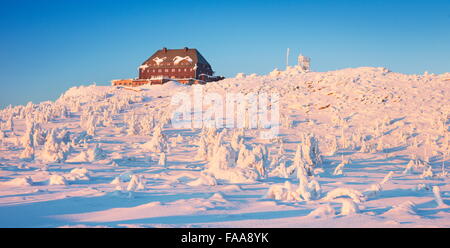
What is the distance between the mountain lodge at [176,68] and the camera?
59.8 metres

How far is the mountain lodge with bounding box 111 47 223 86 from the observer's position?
59844mm

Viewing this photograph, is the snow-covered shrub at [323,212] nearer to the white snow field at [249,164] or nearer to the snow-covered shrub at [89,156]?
the white snow field at [249,164]

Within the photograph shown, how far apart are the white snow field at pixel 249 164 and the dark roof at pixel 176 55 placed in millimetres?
20974

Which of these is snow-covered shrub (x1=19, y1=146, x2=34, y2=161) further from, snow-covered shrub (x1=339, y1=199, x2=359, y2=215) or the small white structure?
the small white structure

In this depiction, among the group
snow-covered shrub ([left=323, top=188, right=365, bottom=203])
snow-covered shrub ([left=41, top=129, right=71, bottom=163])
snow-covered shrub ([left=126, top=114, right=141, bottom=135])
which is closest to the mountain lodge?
snow-covered shrub ([left=126, top=114, right=141, bottom=135])

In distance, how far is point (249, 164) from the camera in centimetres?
1356

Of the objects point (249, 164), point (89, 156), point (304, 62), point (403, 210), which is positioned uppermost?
point (304, 62)

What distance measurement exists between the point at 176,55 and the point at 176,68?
→ 9.00 feet

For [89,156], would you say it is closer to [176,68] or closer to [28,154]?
[28,154]

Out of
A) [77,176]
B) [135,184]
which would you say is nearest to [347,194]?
[135,184]
